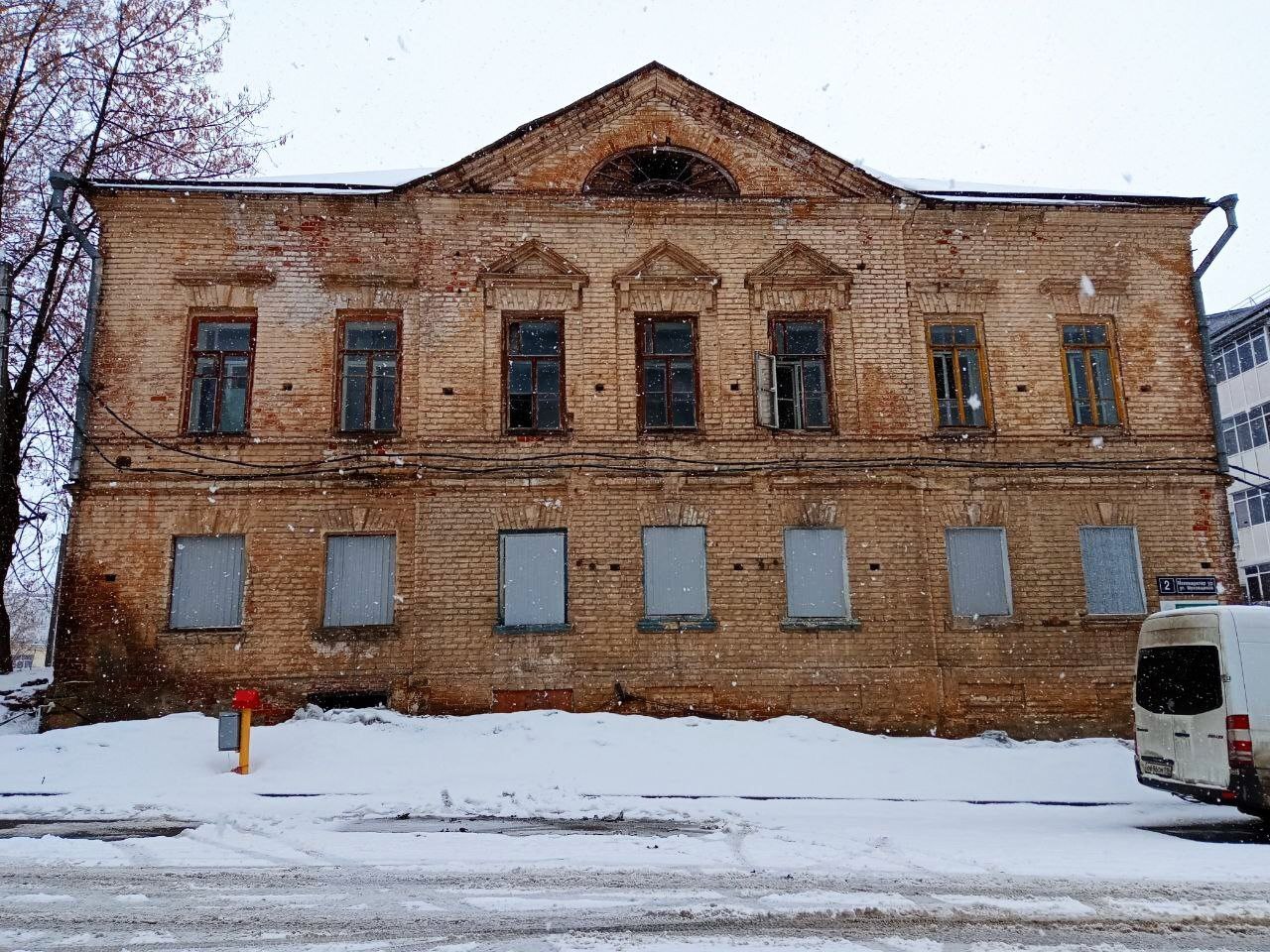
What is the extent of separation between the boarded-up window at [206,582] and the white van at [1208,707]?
38.9ft

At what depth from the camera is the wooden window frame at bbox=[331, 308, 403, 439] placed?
13547 millimetres

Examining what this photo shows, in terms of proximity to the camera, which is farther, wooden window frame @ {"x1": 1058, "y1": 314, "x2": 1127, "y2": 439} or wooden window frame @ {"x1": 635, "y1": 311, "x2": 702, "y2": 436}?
wooden window frame @ {"x1": 1058, "y1": 314, "x2": 1127, "y2": 439}

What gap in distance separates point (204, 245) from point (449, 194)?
3915mm

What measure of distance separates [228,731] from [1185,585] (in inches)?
534

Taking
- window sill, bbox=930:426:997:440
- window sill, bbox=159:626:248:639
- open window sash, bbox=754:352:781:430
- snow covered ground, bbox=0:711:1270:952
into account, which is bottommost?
snow covered ground, bbox=0:711:1270:952

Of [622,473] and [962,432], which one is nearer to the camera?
[622,473]

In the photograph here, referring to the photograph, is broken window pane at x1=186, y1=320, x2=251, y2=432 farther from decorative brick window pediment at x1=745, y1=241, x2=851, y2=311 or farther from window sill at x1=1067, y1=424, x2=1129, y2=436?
window sill at x1=1067, y1=424, x2=1129, y2=436

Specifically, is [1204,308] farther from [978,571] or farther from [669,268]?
[669,268]

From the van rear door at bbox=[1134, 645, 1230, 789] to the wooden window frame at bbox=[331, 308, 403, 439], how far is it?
1042 centimetres

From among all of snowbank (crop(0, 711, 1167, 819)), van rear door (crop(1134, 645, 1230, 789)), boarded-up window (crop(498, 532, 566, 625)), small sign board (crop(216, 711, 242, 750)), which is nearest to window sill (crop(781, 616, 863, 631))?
snowbank (crop(0, 711, 1167, 819))

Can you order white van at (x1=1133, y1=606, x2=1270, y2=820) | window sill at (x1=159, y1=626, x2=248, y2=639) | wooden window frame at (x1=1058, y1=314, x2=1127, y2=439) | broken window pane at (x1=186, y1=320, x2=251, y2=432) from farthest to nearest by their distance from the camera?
wooden window frame at (x1=1058, y1=314, x2=1127, y2=439) → broken window pane at (x1=186, y1=320, x2=251, y2=432) → window sill at (x1=159, y1=626, x2=248, y2=639) → white van at (x1=1133, y1=606, x2=1270, y2=820)

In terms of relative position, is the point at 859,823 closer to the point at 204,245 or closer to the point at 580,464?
the point at 580,464

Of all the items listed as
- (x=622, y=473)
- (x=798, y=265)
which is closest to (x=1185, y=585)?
(x=798, y=265)

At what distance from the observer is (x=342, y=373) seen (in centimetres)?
1384
